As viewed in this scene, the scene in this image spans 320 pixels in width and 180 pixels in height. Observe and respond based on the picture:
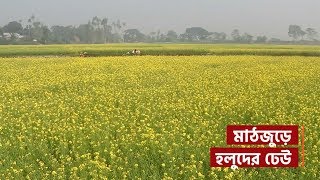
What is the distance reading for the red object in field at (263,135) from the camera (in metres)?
7.58

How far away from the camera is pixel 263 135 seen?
25.3 feet

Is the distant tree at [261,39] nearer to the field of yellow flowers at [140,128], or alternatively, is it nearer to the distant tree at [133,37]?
the distant tree at [133,37]

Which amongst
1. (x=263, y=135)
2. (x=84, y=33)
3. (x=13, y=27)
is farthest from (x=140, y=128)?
(x=84, y=33)

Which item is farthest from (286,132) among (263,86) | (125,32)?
(125,32)

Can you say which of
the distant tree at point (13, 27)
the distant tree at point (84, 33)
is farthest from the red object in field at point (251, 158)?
the distant tree at point (84, 33)

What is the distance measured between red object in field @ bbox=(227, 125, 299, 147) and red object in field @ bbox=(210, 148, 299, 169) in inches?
9.5

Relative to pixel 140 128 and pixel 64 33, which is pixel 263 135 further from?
pixel 64 33

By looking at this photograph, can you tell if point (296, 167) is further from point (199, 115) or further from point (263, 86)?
point (263, 86)

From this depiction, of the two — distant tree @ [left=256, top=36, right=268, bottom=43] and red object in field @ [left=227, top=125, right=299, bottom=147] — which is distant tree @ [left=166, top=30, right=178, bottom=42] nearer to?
→ distant tree @ [left=256, top=36, right=268, bottom=43]

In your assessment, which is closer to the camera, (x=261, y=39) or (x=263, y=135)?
(x=263, y=135)

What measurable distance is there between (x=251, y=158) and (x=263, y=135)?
1.89 feet

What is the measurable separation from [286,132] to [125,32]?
629 ft

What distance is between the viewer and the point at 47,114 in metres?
12.4

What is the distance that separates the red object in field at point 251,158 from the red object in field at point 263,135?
242 mm
